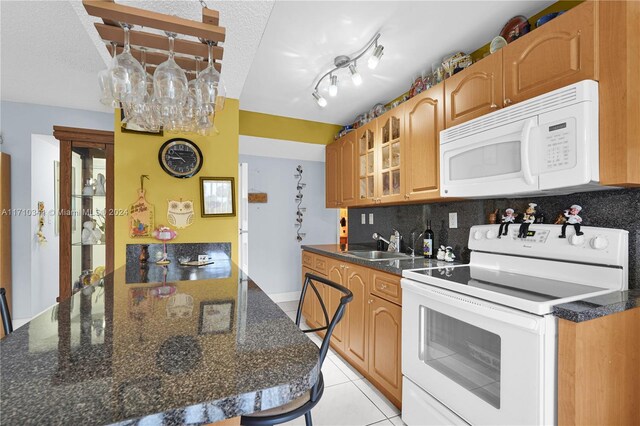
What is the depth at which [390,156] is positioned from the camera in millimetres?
2457

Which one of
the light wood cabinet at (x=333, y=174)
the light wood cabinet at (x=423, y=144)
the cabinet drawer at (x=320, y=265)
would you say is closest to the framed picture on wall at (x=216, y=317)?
the light wood cabinet at (x=423, y=144)

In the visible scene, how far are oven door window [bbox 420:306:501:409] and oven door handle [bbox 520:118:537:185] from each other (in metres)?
0.74

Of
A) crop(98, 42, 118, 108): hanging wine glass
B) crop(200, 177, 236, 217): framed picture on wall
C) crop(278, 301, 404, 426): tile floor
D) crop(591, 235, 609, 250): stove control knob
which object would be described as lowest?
crop(278, 301, 404, 426): tile floor

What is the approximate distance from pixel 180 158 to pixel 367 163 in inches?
63.7

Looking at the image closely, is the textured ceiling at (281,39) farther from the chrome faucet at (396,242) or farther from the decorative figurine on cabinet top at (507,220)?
the chrome faucet at (396,242)

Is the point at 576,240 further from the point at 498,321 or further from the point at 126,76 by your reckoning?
the point at 126,76

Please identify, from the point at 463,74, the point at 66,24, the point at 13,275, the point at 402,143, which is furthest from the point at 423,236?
Answer: the point at 13,275

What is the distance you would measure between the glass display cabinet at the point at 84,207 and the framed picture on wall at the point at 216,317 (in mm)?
2130

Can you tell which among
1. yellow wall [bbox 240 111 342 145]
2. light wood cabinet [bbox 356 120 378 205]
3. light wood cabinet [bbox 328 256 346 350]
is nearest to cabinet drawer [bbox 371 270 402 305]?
light wood cabinet [bbox 328 256 346 350]

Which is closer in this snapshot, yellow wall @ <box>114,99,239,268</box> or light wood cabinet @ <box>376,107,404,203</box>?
yellow wall @ <box>114,99,239,268</box>

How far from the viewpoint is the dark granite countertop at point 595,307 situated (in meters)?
1.00

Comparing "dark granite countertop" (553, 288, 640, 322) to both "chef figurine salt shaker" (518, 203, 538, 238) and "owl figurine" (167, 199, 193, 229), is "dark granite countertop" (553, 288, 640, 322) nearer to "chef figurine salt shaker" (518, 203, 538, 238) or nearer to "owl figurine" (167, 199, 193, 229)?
"chef figurine salt shaker" (518, 203, 538, 238)

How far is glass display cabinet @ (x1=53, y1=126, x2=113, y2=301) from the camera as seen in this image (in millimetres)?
2463

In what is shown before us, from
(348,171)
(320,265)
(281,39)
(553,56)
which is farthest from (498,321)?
(348,171)
